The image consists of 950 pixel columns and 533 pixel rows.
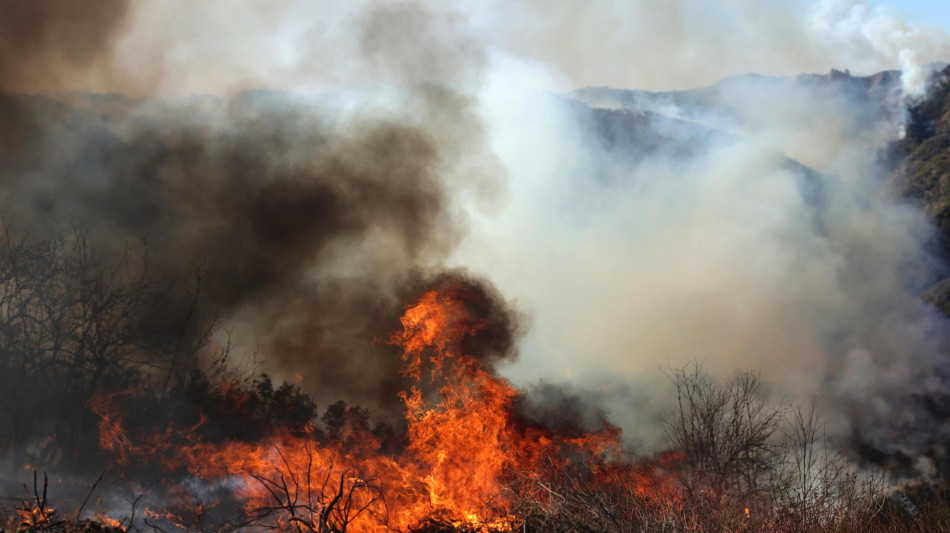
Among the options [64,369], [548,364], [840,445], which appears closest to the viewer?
[64,369]

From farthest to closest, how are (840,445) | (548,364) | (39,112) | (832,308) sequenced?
(832,308), (840,445), (548,364), (39,112)

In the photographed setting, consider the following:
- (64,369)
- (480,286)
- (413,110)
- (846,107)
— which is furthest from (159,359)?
(846,107)

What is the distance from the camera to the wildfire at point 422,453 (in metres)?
12.5

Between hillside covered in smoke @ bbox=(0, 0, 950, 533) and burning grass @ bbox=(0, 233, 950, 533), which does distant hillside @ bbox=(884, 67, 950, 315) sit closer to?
hillside covered in smoke @ bbox=(0, 0, 950, 533)

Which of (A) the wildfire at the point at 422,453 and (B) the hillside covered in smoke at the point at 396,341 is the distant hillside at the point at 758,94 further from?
(A) the wildfire at the point at 422,453

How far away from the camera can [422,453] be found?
46.4 feet

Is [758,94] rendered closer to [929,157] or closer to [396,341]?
[929,157]

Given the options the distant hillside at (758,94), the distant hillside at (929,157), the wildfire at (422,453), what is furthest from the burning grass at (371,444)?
the distant hillside at (758,94)

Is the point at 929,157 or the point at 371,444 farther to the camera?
the point at 929,157

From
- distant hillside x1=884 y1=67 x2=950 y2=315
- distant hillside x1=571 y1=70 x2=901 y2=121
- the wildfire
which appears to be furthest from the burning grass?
distant hillside x1=571 y1=70 x2=901 y2=121

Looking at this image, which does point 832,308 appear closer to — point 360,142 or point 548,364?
point 548,364

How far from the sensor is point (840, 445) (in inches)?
916

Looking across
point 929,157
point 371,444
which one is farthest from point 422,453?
point 929,157

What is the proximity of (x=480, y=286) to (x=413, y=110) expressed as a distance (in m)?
6.82
